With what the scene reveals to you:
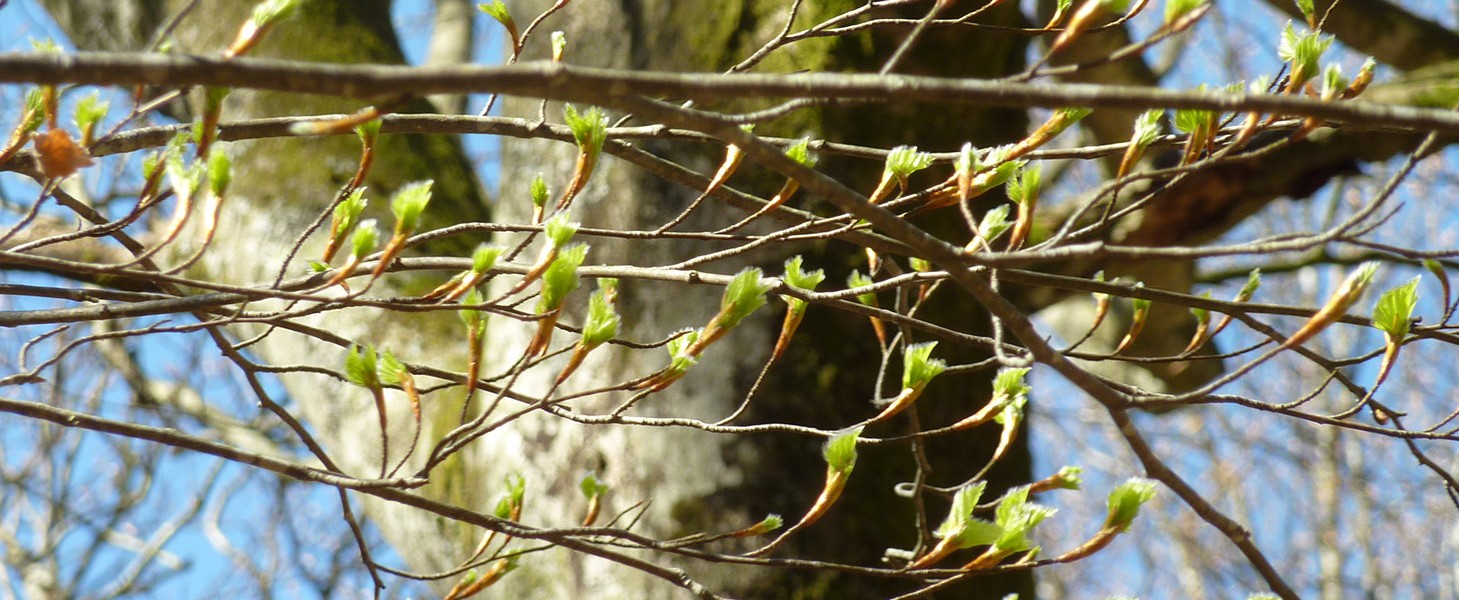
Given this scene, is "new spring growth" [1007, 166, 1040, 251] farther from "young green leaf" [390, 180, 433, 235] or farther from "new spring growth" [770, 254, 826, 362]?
"young green leaf" [390, 180, 433, 235]

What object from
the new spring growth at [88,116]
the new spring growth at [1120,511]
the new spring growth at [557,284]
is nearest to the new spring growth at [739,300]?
the new spring growth at [557,284]

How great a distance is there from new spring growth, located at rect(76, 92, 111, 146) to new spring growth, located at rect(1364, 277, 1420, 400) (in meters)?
0.98

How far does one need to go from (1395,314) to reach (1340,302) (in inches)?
5.9

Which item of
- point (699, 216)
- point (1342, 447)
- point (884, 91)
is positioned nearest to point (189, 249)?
point (699, 216)

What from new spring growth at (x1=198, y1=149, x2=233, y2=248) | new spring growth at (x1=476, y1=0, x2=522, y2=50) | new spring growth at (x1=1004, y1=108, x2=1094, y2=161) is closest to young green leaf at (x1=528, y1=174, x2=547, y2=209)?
new spring growth at (x1=476, y1=0, x2=522, y2=50)

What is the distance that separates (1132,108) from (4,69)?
626 millimetres

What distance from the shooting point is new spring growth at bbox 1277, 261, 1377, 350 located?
2.58 ft

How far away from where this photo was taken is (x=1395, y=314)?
0.89m

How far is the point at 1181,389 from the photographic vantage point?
359 cm

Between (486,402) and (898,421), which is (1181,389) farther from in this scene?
(486,402)

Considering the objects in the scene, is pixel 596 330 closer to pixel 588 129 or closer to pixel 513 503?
pixel 588 129

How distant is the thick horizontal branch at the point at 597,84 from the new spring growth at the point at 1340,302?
137 millimetres

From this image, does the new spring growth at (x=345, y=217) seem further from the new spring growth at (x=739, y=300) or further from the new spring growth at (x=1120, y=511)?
the new spring growth at (x=1120, y=511)

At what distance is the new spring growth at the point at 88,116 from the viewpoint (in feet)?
2.58
